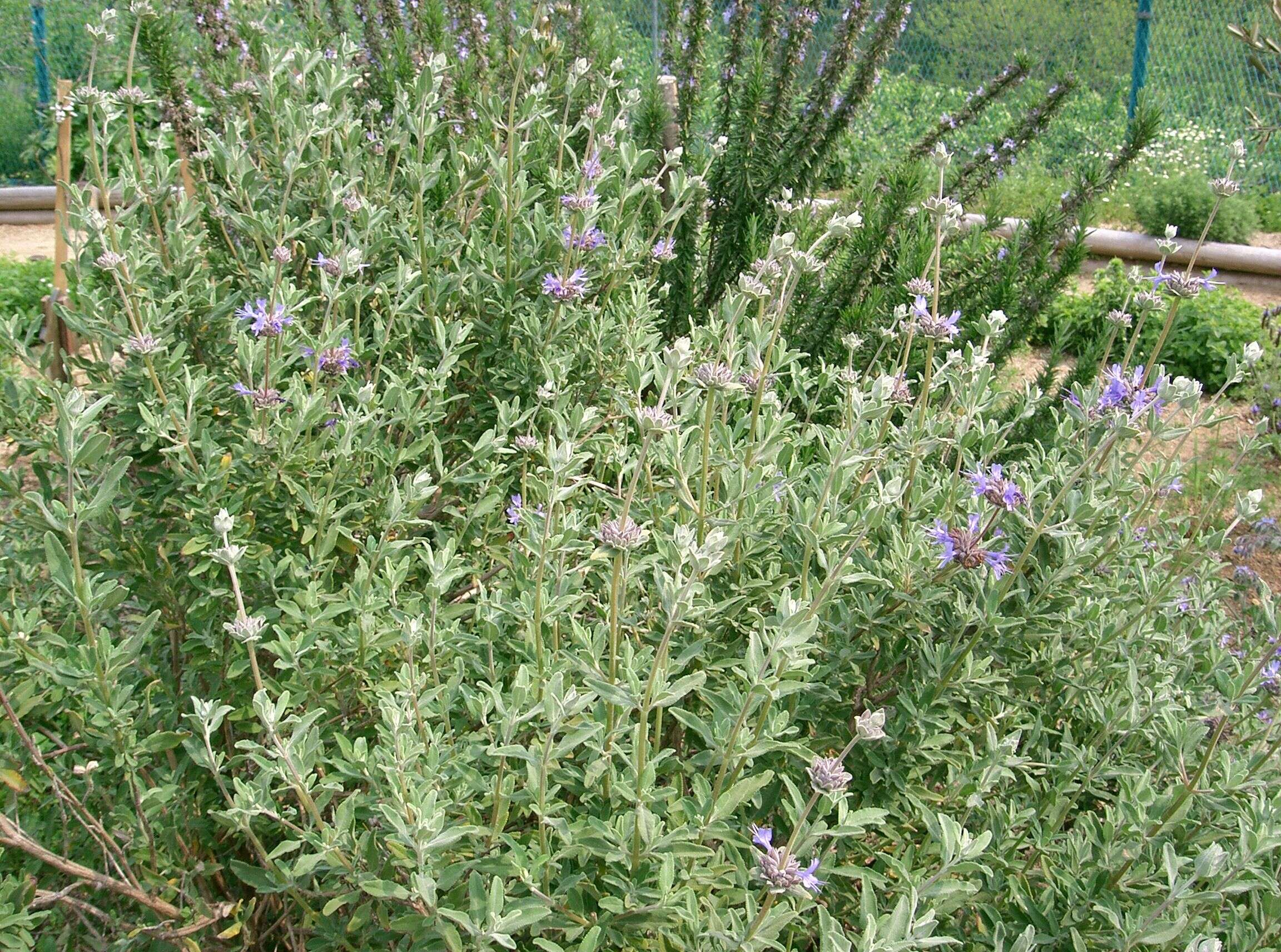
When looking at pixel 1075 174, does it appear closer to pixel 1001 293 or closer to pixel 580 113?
pixel 1001 293

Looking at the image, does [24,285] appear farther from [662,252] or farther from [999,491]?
[999,491]

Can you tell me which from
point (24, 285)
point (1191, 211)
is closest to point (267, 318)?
point (24, 285)

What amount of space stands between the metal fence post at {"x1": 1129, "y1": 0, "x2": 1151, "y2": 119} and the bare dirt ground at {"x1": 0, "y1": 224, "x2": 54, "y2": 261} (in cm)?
892

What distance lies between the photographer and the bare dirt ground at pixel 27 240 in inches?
324

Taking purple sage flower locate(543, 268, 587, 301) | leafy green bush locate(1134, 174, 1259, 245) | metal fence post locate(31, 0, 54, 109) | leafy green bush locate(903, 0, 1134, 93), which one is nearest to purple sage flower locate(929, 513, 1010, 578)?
purple sage flower locate(543, 268, 587, 301)

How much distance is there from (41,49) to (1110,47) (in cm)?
952

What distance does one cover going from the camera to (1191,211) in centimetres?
838

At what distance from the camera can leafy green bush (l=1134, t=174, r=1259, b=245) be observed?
8.34 meters

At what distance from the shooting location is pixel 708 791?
64.4 inches

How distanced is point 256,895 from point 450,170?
2226 mm

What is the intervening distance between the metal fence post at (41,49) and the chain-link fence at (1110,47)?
5097 mm

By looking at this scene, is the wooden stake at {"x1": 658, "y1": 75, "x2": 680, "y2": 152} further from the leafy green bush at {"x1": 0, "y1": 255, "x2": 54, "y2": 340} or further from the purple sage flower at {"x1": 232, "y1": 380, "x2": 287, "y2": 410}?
the leafy green bush at {"x1": 0, "y1": 255, "x2": 54, "y2": 340}

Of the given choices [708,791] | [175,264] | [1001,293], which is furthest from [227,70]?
[708,791]

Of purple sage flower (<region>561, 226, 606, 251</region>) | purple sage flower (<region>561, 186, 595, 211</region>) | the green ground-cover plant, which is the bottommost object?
the green ground-cover plant
